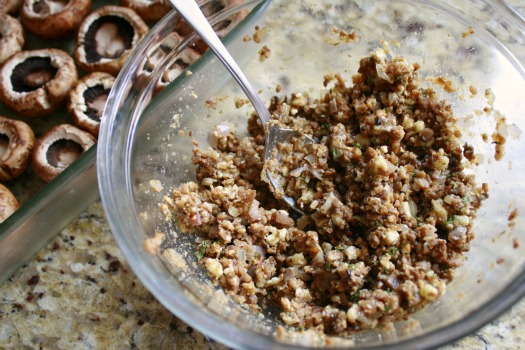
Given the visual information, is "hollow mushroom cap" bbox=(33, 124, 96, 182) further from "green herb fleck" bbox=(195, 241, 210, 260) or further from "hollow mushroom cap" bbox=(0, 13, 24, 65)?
"green herb fleck" bbox=(195, 241, 210, 260)

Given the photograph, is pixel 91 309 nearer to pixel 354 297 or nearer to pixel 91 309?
pixel 91 309

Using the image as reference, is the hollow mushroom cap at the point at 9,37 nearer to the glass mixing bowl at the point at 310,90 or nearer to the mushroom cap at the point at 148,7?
the mushroom cap at the point at 148,7

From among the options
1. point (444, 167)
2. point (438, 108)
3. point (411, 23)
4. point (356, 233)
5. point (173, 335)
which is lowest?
point (173, 335)

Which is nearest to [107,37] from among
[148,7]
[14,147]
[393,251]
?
[148,7]

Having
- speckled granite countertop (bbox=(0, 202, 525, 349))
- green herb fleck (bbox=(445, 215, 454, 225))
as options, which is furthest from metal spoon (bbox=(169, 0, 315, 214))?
speckled granite countertop (bbox=(0, 202, 525, 349))

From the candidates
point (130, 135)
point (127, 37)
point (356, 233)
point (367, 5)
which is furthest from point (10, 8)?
point (356, 233)

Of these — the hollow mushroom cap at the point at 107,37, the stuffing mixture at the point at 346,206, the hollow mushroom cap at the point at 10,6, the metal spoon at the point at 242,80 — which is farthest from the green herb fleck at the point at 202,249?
the hollow mushroom cap at the point at 10,6

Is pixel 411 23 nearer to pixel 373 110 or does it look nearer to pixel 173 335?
pixel 373 110
